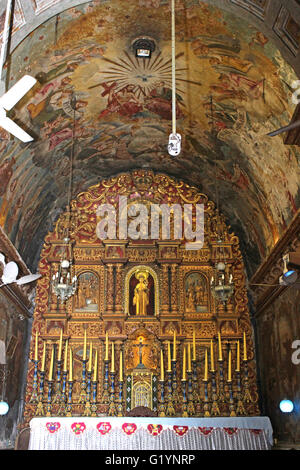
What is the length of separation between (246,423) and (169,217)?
21.1 ft

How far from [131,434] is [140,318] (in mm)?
4833

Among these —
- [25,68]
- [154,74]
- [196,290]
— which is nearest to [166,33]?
[154,74]

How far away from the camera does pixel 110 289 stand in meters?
13.5

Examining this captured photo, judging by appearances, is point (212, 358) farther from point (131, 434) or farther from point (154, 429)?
point (131, 434)

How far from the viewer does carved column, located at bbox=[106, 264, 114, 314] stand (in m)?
13.4

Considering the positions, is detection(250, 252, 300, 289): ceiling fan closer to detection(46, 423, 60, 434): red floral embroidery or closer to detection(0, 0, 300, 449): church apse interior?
detection(0, 0, 300, 449): church apse interior

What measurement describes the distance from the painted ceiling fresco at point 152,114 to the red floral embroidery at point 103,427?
479cm

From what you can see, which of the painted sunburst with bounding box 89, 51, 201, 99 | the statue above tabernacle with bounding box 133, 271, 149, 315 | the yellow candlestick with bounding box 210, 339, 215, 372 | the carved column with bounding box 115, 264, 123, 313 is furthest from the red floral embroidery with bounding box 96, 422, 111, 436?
the painted sunburst with bounding box 89, 51, 201, 99

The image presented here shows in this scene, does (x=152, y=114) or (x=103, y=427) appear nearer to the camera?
(x=103, y=427)

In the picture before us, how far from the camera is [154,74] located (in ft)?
35.4

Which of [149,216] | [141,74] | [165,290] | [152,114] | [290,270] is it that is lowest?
[290,270]

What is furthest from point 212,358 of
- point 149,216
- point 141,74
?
point 141,74

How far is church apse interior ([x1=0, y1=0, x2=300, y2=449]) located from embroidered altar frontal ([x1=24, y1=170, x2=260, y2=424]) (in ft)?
0.13

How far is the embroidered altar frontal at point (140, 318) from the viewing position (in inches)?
496
